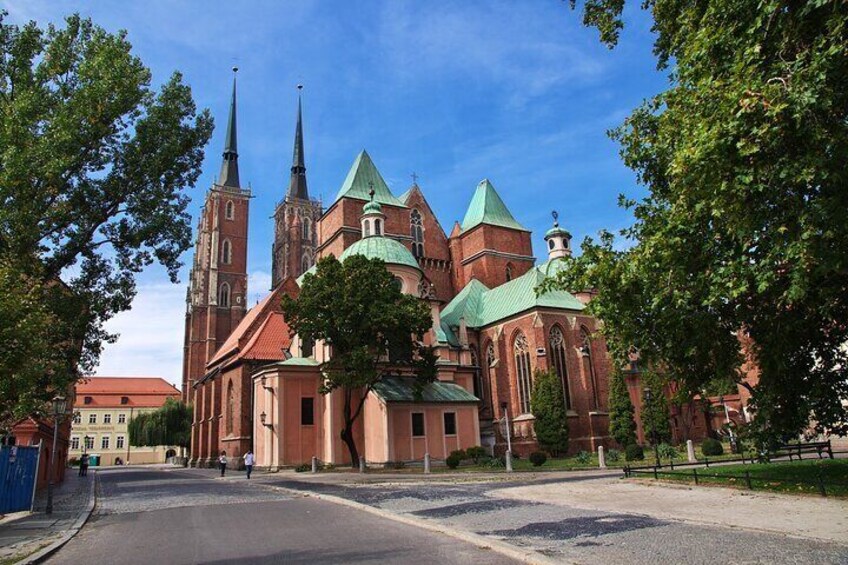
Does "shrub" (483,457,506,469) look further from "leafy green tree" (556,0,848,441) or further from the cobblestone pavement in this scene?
"leafy green tree" (556,0,848,441)

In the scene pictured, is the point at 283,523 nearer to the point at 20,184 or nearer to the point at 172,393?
the point at 20,184

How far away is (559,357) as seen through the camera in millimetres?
39656

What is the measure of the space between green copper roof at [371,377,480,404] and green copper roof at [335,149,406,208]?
21091 millimetres

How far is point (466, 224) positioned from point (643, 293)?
152 feet

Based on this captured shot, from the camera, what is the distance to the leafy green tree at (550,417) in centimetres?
3525

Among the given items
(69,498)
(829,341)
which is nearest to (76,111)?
(69,498)

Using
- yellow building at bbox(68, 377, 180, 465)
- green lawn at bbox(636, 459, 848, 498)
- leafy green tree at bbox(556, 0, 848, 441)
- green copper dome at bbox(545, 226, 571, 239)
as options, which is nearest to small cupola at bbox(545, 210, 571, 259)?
green copper dome at bbox(545, 226, 571, 239)

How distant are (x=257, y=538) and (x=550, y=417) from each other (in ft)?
91.3

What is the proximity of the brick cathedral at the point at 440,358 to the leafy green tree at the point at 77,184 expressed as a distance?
1269 cm

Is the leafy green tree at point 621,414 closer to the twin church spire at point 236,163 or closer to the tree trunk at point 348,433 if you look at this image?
the tree trunk at point 348,433

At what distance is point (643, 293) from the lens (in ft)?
31.1

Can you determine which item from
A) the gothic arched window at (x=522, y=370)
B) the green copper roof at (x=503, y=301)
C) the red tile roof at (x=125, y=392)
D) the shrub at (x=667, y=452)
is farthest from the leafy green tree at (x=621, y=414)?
the red tile roof at (x=125, y=392)

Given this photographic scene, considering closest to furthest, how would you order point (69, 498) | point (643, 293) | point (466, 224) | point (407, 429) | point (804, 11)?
point (804, 11)
point (643, 293)
point (69, 498)
point (407, 429)
point (466, 224)

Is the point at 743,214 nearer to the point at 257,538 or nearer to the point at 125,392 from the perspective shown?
the point at 257,538
